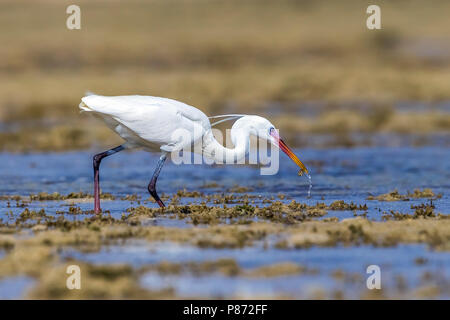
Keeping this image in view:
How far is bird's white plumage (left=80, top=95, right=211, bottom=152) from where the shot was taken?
11.1 meters

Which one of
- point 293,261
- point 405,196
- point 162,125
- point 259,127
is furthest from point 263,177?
point 293,261

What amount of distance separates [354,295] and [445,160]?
11.0m

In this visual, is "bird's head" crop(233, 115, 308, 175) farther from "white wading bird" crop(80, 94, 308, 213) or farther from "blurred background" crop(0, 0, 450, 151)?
"blurred background" crop(0, 0, 450, 151)

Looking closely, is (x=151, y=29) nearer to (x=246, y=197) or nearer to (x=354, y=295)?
(x=246, y=197)

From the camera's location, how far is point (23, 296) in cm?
747

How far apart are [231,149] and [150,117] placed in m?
1.17

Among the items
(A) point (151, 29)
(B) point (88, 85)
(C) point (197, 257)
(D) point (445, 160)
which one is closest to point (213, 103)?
(B) point (88, 85)

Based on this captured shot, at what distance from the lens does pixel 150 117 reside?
11195 millimetres

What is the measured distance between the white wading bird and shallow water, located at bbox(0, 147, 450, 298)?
3.46 feet

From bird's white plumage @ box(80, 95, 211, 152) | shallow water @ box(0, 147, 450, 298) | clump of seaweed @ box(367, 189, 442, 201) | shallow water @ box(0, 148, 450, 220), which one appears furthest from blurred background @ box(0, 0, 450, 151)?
bird's white plumage @ box(80, 95, 211, 152)

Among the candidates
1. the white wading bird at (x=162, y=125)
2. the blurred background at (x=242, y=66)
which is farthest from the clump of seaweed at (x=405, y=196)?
the blurred background at (x=242, y=66)

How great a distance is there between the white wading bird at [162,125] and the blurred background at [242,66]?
9327mm

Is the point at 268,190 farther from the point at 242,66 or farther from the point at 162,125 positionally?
the point at 242,66

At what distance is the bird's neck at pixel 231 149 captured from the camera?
453 inches
